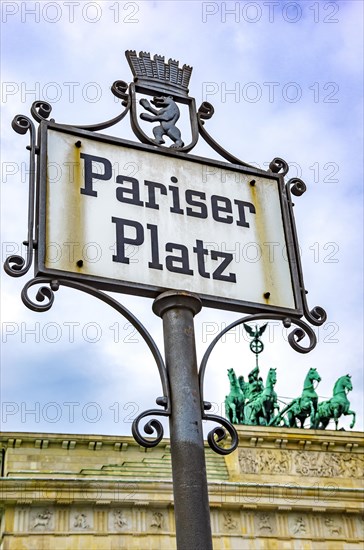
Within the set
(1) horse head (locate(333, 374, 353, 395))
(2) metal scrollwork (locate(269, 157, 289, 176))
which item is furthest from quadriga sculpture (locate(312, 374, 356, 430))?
(2) metal scrollwork (locate(269, 157, 289, 176))

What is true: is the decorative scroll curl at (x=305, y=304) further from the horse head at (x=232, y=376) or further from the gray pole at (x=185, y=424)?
the horse head at (x=232, y=376)

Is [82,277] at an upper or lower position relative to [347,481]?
lower

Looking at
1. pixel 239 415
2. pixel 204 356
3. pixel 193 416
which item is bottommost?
pixel 193 416

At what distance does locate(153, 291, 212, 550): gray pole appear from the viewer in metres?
2.67

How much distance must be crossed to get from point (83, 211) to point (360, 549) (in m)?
30.3

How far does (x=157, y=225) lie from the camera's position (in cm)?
307

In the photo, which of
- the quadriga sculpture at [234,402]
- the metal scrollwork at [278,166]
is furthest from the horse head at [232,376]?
the metal scrollwork at [278,166]

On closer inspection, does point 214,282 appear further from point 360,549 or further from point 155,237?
point 360,549

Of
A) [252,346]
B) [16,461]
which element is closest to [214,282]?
[16,461]

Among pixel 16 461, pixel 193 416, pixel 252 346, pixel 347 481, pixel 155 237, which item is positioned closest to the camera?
pixel 193 416

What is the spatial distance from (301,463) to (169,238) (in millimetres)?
30524

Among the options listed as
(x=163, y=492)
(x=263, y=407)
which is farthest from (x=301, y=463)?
(x=163, y=492)

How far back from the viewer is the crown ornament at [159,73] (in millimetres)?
3490

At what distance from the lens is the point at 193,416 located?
2850 mm
